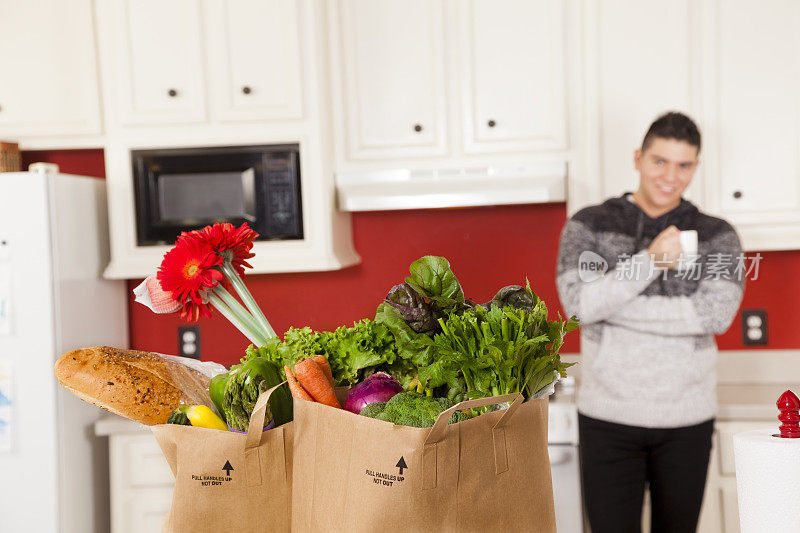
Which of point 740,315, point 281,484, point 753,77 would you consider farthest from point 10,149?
Answer: point 740,315

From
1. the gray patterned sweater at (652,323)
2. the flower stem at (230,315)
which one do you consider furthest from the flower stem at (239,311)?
the gray patterned sweater at (652,323)

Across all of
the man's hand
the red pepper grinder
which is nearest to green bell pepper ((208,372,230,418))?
the red pepper grinder

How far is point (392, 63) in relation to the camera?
96.8 inches

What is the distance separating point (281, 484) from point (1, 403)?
177 centimetres

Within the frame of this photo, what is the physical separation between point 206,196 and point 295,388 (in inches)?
71.9

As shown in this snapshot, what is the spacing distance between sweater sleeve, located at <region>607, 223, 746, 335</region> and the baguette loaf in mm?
1419

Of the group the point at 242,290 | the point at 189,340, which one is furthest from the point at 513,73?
the point at 242,290

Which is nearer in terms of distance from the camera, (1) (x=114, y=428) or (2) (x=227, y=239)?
(2) (x=227, y=239)

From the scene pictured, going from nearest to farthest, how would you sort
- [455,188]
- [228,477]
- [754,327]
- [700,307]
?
[228,477]
[700,307]
[455,188]
[754,327]

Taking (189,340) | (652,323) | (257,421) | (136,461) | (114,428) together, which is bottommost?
(136,461)

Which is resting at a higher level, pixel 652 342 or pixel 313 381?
pixel 313 381

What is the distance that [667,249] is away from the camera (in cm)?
207

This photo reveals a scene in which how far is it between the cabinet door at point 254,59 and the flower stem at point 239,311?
171 centimetres

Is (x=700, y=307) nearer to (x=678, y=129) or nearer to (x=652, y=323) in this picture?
(x=652, y=323)
